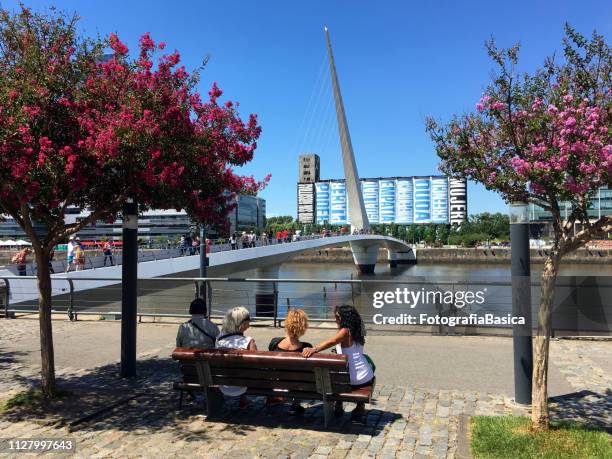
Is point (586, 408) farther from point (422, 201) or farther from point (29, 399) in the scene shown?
point (422, 201)

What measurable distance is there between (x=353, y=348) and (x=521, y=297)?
5.62 feet

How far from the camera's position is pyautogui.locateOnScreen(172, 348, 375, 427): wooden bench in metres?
4.12

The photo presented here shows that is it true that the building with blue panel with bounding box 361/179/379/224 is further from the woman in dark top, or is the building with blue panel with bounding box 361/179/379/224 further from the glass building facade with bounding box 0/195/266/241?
the woman in dark top

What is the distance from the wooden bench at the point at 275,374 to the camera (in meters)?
4.12

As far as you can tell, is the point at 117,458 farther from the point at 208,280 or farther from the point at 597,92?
the point at 208,280

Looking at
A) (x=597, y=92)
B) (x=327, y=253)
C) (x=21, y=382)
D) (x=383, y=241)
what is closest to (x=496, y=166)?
(x=597, y=92)

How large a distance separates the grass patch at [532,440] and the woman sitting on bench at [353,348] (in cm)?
95

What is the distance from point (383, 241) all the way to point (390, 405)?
65.7 m

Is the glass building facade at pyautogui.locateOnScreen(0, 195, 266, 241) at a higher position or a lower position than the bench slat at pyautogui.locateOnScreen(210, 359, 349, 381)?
higher

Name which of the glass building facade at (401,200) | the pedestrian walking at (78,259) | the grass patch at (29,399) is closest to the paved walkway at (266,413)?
the grass patch at (29,399)

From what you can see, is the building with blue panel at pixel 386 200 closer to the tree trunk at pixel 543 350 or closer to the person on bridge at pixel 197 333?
the person on bridge at pixel 197 333

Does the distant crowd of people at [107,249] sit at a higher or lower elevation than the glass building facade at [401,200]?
lower

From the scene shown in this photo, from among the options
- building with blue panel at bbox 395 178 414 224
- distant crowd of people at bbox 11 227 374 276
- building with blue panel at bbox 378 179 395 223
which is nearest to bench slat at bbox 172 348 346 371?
distant crowd of people at bbox 11 227 374 276

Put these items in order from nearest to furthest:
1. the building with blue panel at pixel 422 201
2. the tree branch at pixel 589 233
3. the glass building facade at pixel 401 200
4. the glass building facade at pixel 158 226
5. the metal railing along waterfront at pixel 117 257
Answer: the tree branch at pixel 589 233
the metal railing along waterfront at pixel 117 257
the glass building facade at pixel 158 226
the glass building facade at pixel 401 200
the building with blue panel at pixel 422 201
